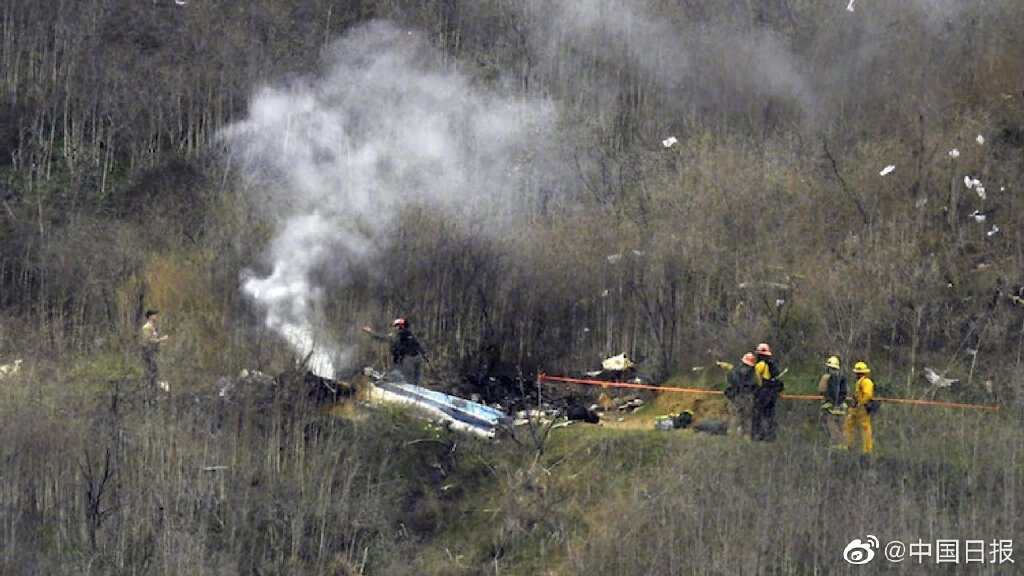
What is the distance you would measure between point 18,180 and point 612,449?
990 cm

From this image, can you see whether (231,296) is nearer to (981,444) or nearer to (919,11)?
(981,444)

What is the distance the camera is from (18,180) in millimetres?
24547

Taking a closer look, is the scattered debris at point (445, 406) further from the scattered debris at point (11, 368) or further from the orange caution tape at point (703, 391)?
the scattered debris at point (11, 368)

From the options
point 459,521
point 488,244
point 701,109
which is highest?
point 701,109

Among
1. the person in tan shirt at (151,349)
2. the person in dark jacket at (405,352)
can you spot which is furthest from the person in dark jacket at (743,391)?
the person in tan shirt at (151,349)

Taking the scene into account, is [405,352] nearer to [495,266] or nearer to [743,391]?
[495,266]

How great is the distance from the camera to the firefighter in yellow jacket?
1823cm

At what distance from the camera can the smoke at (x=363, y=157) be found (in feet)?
71.4

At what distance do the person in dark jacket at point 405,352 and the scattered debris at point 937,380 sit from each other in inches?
216

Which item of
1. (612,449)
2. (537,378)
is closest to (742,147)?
(537,378)

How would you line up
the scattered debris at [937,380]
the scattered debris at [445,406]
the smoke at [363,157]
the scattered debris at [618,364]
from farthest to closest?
1. the smoke at [363,157]
2. the scattered debris at [618,364]
3. the scattered debris at [937,380]
4. the scattered debris at [445,406]

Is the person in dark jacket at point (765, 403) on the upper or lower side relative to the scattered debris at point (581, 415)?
upper
